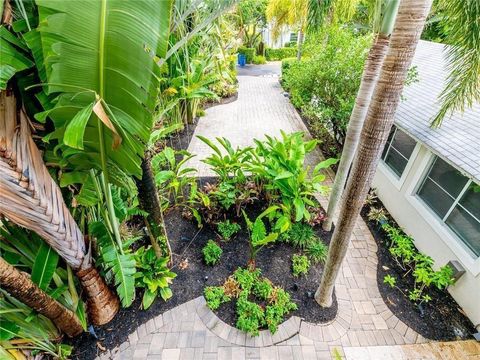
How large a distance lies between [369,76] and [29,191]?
182 inches

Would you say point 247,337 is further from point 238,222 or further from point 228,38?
point 228,38

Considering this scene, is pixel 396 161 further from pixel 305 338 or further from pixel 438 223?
pixel 305 338

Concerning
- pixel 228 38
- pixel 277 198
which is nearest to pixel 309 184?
pixel 277 198

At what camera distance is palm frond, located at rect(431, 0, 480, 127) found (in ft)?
9.86

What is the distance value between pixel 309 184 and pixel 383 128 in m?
2.78

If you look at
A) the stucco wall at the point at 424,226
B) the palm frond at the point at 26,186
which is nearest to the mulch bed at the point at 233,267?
the stucco wall at the point at 424,226

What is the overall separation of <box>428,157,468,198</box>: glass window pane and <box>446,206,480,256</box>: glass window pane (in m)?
0.36

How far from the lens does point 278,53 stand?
85.4ft

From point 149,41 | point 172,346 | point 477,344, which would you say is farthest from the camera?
point 477,344

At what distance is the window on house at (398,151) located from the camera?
6.22 m

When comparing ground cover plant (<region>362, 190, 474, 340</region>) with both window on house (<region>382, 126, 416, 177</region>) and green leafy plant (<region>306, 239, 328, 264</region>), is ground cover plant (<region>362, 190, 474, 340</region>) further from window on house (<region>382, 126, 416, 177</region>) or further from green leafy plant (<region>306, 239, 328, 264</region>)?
window on house (<region>382, 126, 416, 177</region>)

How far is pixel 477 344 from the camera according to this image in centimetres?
392

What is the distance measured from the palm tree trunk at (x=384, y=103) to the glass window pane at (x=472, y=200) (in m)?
3.15

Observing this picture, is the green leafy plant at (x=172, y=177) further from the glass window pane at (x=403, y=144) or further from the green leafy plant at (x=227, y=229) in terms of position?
the glass window pane at (x=403, y=144)
